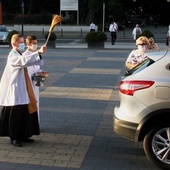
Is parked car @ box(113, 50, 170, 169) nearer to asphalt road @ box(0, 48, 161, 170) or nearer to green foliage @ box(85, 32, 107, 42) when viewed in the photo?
asphalt road @ box(0, 48, 161, 170)

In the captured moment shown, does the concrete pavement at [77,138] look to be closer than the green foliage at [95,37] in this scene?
Yes

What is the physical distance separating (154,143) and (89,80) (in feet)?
24.4

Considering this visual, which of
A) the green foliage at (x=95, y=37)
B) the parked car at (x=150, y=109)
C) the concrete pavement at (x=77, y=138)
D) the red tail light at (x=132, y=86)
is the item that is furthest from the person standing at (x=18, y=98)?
the green foliage at (x=95, y=37)

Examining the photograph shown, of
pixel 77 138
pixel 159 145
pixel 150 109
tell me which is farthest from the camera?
pixel 77 138

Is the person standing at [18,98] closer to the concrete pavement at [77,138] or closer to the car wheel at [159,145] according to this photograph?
the concrete pavement at [77,138]

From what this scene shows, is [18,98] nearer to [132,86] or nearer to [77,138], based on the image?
[77,138]

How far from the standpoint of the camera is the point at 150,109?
505cm

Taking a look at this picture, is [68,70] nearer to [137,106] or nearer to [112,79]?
[112,79]

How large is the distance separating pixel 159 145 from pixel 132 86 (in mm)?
860

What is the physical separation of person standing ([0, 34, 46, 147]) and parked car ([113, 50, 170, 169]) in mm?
1491

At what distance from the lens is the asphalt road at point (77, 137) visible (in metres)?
5.45

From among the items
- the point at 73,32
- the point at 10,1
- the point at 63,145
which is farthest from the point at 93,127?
the point at 10,1

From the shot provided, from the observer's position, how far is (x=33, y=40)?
627cm

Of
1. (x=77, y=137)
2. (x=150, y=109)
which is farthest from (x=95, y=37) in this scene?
(x=150, y=109)
